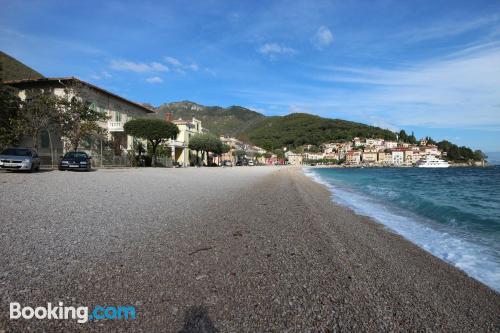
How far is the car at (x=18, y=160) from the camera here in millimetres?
16562

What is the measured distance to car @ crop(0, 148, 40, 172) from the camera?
652 inches

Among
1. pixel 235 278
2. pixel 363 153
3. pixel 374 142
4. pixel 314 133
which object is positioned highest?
pixel 314 133

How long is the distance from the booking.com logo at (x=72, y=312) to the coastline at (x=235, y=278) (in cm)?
9

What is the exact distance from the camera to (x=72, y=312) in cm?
293

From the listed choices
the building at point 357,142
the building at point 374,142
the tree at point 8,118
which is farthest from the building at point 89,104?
the building at point 374,142

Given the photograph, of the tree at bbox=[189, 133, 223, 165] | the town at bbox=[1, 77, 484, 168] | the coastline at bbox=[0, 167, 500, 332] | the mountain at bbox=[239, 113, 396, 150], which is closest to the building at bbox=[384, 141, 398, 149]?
the mountain at bbox=[239, 113, 396, 150]

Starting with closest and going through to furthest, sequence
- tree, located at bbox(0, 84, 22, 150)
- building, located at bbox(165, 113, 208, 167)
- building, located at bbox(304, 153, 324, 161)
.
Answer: tree, located at bbox(0, 84, 22, 150) → building, located at bbox(165, 113, 208, 167) → building, located at bbox(304, 153, 324, 161)

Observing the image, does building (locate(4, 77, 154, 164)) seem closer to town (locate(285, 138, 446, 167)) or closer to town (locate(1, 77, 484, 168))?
town (locate(1, 77, 484, 168))

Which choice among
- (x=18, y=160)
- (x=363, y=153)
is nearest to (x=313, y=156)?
(x=363, y=153)

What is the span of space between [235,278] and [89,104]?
Result: 31886 mm

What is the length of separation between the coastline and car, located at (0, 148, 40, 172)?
11.9m

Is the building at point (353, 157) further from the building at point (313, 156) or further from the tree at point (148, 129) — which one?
the tree at point (148, 129)

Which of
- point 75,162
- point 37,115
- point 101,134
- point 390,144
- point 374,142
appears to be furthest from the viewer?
point 390,144

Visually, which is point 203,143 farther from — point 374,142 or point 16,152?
point 374,142
